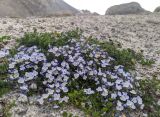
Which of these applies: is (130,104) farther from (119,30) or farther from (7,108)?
(119,30)

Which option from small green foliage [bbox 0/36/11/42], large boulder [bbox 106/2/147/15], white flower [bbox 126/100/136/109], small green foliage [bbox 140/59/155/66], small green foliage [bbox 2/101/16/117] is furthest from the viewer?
large boulder [bbox 106/2/147/15]

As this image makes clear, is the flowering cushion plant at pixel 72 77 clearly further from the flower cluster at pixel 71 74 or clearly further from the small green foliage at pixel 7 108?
the small green foliage at pixel 7 108

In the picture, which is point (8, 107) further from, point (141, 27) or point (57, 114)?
point (141, 27)

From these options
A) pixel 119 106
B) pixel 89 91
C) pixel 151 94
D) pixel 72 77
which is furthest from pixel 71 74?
pixel 151 94

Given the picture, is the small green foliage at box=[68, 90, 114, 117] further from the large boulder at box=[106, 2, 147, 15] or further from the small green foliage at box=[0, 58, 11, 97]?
the large boulder at box=[106, 2, 147, 15]

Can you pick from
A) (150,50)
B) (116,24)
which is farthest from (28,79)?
(116,24)

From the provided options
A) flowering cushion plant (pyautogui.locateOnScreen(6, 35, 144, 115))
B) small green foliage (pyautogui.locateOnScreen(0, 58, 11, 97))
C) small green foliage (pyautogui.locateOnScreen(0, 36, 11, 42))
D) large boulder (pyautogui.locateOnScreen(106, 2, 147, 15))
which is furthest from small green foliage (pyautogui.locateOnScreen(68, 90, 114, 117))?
large boulder (pyautogui.locateOnScreen(106, 2, 147, 15))
